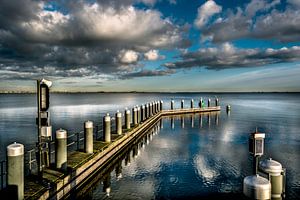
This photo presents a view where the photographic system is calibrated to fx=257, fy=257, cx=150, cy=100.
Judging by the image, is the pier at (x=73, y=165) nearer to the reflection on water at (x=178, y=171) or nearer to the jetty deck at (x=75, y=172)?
the jetty deck at (x=75, y=172)

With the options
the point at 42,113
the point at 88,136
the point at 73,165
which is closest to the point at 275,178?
the point at 73,165

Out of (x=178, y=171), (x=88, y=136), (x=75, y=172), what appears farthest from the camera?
(x=178, y=171)

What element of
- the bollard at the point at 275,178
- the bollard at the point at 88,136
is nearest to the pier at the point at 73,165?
the bollard at the point at 88,136

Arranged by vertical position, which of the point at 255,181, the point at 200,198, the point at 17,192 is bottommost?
the point at 200,198

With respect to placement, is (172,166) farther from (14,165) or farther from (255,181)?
(14,165)

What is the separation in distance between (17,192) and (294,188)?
1010cm

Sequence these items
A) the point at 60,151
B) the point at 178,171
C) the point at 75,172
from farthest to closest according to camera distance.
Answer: the point at 178,171 < the point at 75,172 < the point at 60,151

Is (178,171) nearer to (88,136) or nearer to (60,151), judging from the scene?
(88,136)

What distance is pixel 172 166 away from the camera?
13.4m

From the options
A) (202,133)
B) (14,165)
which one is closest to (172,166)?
(14,165)

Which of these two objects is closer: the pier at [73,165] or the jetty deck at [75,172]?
the jetty deck at [75,172]

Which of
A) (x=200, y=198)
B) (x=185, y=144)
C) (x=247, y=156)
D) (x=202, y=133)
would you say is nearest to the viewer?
(x=200, y=198)

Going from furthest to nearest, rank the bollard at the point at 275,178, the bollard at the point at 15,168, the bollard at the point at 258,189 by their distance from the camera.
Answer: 1. the bollard at the point at 275,178
2. the bollard at the point at 15,168
3. the bollard at the point at 258,189

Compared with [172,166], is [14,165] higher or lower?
higher
